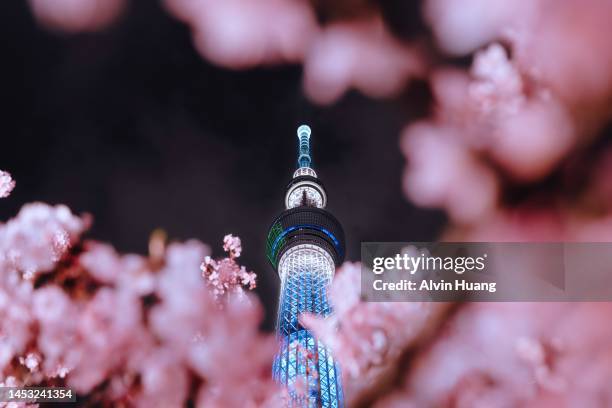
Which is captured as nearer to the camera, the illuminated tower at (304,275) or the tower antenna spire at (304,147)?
the illuminated tower at (304,275)

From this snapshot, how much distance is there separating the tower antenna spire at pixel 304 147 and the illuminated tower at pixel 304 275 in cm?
122

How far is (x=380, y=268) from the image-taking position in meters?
7.92

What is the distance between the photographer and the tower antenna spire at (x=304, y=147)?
98.1 ft

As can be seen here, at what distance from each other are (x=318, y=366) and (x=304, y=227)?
657 centimetres

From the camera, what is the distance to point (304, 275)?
83.2 ft

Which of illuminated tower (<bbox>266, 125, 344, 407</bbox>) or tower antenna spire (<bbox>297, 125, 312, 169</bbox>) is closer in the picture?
illuminated tower (<bbox>266, 125, 344, 407</bbox>)

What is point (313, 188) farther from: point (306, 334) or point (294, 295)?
point (306, 334)

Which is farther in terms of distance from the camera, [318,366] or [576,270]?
[318,366]

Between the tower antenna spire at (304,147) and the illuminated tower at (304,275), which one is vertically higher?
the tower antenna spire at (304,147)

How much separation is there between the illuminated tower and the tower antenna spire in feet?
3.99

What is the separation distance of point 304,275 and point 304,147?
882cm

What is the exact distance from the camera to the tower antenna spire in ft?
98.1

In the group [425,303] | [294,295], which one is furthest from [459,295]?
[294,295]

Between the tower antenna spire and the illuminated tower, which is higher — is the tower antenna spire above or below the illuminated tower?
above
